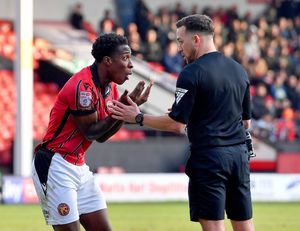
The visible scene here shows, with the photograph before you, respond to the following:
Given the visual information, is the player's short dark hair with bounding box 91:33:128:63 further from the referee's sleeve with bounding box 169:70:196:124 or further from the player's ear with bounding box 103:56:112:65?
the referee's sleeve with bounding box 169:70:196:124

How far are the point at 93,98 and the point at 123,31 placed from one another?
17346 millimetres

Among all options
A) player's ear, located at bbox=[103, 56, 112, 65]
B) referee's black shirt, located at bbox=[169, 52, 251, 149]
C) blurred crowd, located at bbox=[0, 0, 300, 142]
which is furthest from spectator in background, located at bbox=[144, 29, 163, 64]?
referee's black shirt, located at bbox=[169, 52, 251, 149]

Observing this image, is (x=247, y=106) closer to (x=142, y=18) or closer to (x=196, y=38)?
(x=196, y=38)

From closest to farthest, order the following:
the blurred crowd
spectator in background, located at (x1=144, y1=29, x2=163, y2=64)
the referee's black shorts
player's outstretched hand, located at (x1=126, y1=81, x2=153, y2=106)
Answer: the referee's black shorts
player's outstretched hand, located at (x1=126, y1=81, x2=153, y2=106)
the blurred crowd
spectator in background, located at (x1=144, y1=29, x2=163, y2=64)

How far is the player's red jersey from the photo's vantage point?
7.66m

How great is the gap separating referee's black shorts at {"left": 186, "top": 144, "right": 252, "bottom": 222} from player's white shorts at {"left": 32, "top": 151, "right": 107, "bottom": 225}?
956mm

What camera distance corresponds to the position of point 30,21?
63.9 ft

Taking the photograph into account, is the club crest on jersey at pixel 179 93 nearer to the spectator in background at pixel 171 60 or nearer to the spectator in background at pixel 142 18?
the spectator in background at pixel 171 60

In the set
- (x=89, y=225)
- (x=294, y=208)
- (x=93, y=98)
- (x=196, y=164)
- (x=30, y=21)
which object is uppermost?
(x=30, y=21)

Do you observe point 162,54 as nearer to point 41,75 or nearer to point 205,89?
point 41,75

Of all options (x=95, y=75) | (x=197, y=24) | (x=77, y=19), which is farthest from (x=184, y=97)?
(x=77, y=19)

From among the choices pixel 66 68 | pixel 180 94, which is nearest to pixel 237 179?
pixel 180 94

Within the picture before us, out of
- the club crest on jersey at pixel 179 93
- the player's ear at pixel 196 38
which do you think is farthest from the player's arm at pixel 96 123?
the player's ear at pixel 196 38

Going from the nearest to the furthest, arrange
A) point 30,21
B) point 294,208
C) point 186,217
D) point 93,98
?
point 93,98 < point 186,217 < point 294,208 < point 30,21
